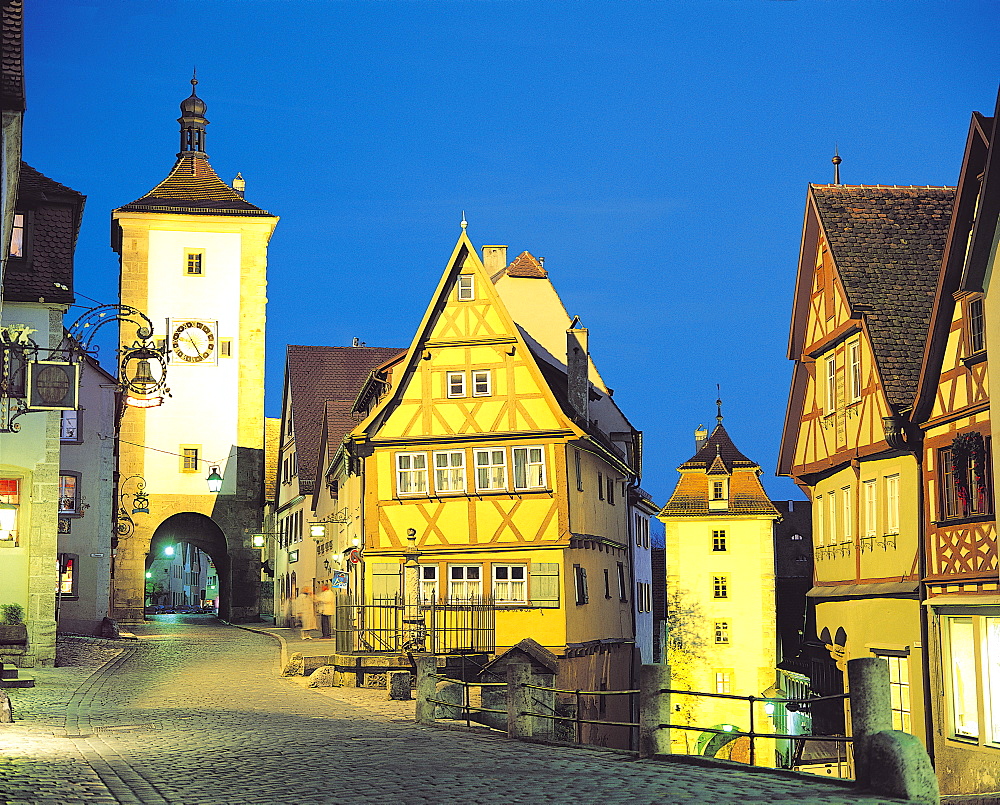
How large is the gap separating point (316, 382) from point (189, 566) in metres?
78.3

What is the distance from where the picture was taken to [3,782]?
12977mm

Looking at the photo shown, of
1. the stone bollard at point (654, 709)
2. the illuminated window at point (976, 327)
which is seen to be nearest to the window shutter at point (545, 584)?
the illuminated window at point (976, 327)

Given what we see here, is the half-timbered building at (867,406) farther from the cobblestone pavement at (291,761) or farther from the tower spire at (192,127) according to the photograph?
the tower spire at (192,127)

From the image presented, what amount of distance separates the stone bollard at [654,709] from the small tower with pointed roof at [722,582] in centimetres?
3072

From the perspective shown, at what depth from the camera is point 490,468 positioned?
116 feet

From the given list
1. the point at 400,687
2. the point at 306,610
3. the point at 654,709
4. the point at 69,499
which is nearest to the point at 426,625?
the point at 400,687

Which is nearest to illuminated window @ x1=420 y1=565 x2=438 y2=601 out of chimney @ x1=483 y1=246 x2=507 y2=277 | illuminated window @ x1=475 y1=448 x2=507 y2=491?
illuminated window @ x1=475 y1=448 x2=507 y2=491

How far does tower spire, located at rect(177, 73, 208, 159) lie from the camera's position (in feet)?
213

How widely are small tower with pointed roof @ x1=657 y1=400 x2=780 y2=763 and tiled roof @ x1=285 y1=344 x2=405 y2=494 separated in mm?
13144

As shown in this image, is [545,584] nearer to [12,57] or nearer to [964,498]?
[964,498]

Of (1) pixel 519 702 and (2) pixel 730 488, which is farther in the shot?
(2) pixel 730 488

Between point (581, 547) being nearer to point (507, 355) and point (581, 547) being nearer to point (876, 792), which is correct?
point (507, 355)

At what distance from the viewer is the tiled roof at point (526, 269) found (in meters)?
45.2

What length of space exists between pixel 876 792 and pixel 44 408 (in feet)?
54.9
